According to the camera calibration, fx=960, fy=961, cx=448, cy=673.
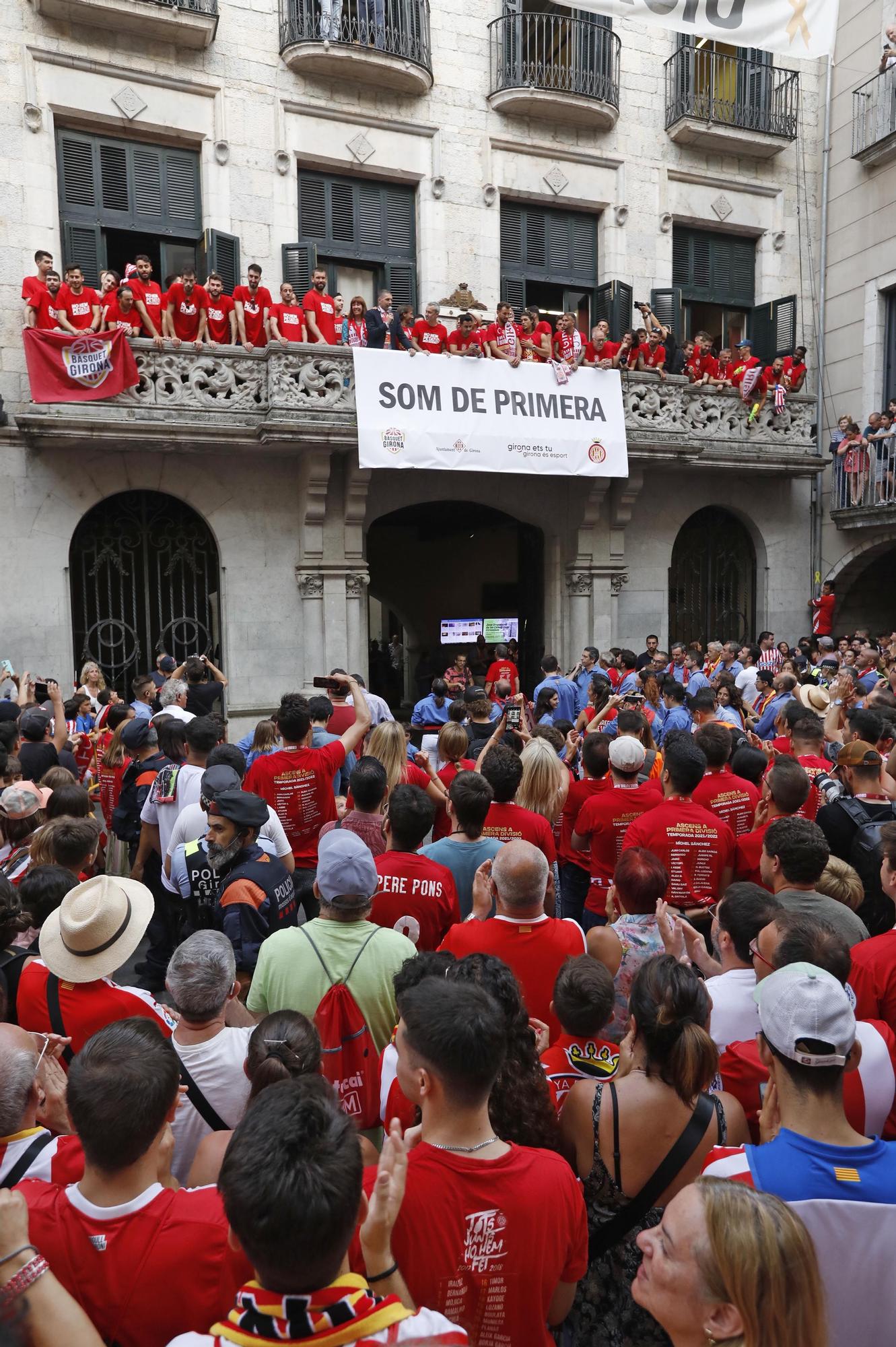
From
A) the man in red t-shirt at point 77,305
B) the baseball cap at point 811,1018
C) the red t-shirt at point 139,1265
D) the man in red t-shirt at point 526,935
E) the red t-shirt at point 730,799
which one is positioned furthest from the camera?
the man in red t-shirt at point 77,305

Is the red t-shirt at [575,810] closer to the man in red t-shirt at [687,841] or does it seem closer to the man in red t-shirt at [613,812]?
the man in red t-shirt at [613,812]

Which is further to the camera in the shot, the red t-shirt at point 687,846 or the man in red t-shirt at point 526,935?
the red t-shirt at point 687,846

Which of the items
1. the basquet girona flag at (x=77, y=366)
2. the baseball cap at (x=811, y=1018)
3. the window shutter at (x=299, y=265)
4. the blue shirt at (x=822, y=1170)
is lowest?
the blue shirt at (x=822, y=1170)

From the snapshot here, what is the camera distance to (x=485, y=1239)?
2145 mm

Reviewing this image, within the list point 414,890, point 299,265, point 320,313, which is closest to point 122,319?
point 320,313

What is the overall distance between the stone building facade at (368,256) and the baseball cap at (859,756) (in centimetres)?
955

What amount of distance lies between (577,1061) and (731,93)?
777 inches

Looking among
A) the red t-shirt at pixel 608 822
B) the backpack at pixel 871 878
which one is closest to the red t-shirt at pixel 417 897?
the red t-shirt at pixel 608 822

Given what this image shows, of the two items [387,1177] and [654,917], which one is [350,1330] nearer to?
[387,1177]

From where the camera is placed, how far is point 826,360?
18.8 metres

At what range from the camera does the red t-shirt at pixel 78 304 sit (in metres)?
12.3

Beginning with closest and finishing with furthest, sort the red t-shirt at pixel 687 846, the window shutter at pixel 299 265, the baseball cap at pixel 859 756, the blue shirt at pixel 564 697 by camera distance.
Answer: the red t-shirt at pixel 687 846, the baseball cap at pixel 859 756, the blue shirt at pixel 564 697, the window shutter at pixel 299 265

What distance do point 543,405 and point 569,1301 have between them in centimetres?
1303

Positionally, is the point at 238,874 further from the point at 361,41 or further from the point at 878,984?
the point at 361,41
